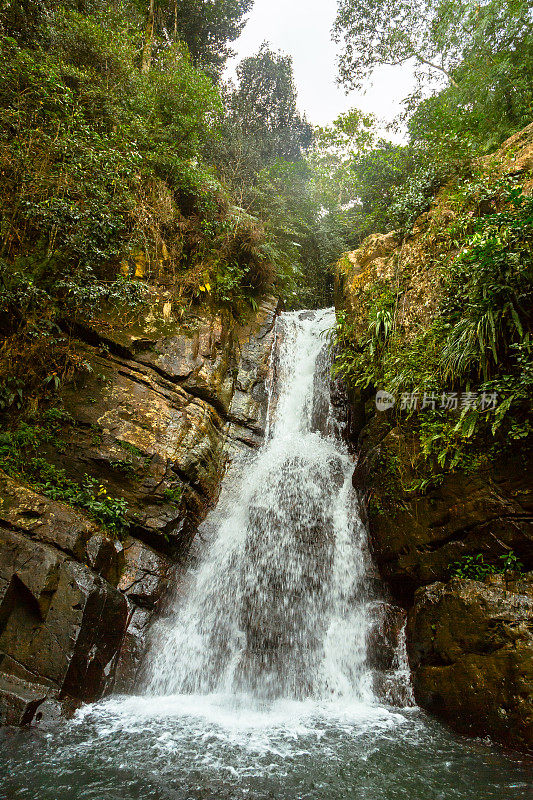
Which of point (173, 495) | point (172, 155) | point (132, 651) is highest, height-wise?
point (172, 155)

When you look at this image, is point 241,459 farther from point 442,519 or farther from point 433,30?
point 433,30

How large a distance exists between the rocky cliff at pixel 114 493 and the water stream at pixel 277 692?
41 cm

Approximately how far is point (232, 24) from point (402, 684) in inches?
1017

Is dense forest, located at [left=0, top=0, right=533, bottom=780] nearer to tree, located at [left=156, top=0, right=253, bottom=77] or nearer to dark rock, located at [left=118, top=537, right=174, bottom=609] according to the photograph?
dark rock, located at [left=118, top=537, right=174, bottom=609]

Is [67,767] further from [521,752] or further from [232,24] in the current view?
Answer: [232,24]

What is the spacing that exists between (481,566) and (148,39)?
18.3 meters

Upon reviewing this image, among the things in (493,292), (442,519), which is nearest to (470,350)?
(493,292)

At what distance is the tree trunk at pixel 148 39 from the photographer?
11758 mm

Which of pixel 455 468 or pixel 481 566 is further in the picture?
pixel 455 468

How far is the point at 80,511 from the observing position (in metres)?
5.32

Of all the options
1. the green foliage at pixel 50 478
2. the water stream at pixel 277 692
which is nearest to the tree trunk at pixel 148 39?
the green foliage at pixel 50 478

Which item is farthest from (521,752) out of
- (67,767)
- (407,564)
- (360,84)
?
(360,84)

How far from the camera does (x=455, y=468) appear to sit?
5.02 metres

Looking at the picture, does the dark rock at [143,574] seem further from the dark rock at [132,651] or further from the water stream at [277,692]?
the water stream at [277,692]
